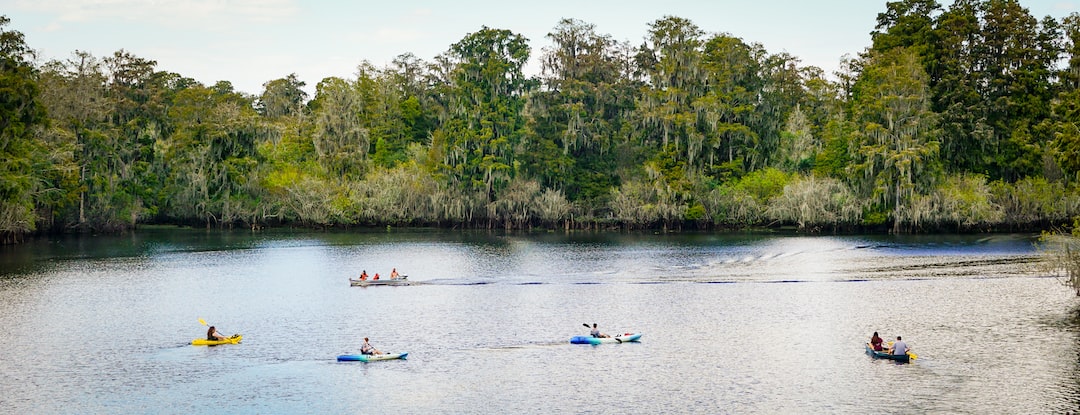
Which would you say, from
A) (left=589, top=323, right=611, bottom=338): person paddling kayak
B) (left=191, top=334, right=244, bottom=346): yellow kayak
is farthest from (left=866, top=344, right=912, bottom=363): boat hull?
(left=191, top=334, right=244, bottom=346): yellow kayak

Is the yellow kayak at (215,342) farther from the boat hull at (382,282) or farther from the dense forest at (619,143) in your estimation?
the dense forest at (619,143)

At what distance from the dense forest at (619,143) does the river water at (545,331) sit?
12079mm

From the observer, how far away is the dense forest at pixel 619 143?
73.2 m

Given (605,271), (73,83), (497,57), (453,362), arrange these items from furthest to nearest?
1. (497,57)
2. (73,83)
3. (605,271)
4. (453,362)

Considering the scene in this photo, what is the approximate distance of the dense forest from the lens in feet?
240

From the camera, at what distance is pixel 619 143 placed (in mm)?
86688

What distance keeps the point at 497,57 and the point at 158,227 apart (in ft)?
112

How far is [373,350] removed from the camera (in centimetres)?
3178

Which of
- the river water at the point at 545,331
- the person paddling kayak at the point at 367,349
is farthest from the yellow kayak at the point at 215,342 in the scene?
the person paddling kayak at the point at 367,349

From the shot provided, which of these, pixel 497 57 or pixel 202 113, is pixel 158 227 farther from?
pixel 497 57

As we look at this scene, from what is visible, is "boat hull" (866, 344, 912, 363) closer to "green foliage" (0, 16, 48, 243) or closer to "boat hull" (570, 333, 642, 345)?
"boat hull" (570, 333, 642, 345)

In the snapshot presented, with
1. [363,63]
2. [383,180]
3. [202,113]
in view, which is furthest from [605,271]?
[363,63]

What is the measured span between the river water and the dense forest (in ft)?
39.6

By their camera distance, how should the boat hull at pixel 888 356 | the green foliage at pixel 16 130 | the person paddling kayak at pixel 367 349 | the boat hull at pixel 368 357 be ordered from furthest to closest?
1. the green foliage at pixel 16 130
2. the person paddling kayak at pixel 367 349
3. the boat hull at pixel 368 357
4. the boat hull at pixel 888 356
